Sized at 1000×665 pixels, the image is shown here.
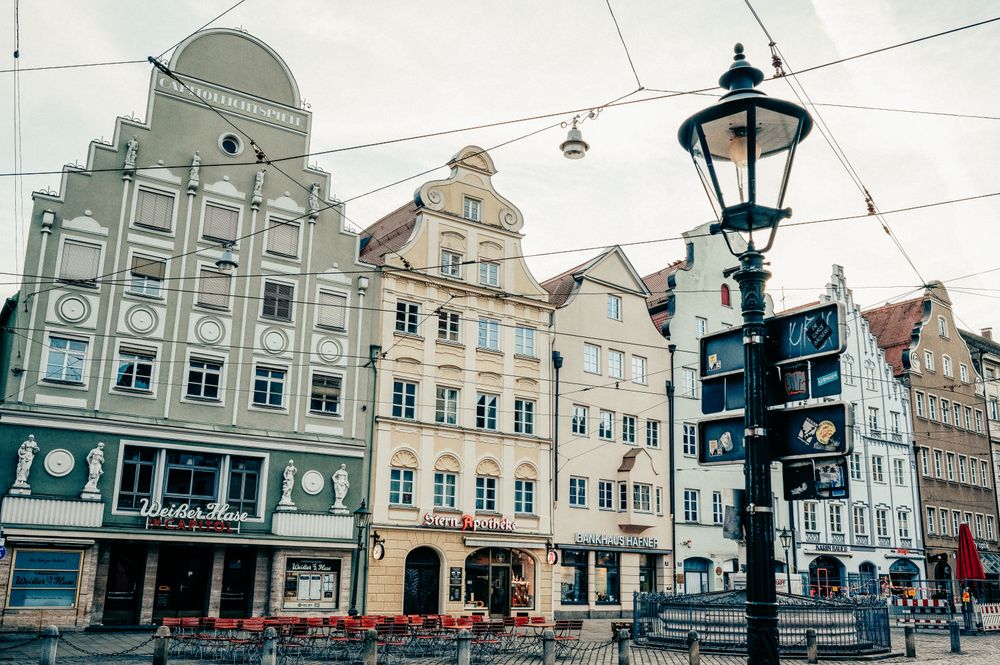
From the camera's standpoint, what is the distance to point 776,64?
424 inches

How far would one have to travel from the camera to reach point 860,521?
158ft

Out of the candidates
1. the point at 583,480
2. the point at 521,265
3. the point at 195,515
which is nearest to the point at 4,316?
the point at 195,515

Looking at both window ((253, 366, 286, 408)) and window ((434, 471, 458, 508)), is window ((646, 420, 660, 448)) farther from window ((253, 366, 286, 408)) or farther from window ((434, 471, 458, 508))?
window ((253, 366, 286, 408))

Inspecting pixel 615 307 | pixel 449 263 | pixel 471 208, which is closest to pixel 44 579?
pixel 449 263

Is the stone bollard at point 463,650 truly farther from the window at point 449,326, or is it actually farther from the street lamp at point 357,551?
the window at point 449,326

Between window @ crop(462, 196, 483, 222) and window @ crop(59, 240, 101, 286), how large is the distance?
14233 millimetres

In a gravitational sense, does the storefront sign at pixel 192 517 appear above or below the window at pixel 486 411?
below

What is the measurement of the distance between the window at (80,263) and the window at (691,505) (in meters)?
26.3

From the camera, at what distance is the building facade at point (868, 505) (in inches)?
1810

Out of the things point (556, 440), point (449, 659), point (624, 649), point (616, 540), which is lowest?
point (449, 659)

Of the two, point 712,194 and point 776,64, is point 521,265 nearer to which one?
point 776,64

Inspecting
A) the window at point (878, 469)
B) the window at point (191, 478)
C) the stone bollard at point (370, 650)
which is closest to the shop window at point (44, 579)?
the window at point (191, 478)

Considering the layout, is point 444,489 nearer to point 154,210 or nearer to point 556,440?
point 556,440

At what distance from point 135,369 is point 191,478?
3.90m
